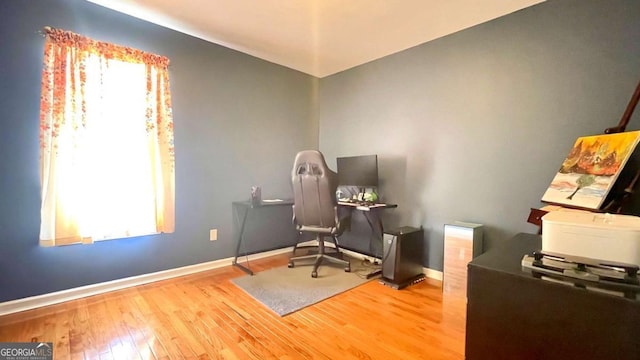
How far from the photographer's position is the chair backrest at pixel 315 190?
288cm

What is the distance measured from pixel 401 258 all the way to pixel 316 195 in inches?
40.8

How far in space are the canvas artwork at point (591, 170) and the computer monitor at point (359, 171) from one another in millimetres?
1590

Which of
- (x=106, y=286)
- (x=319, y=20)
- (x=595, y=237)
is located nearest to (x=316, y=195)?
(x=319, y=20)

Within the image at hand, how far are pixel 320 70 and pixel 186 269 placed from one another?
300cm

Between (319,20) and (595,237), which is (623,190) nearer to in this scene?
(595,237)

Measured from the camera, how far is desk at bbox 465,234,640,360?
2.92 feet

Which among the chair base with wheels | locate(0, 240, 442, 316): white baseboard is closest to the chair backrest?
the chair base with wheels

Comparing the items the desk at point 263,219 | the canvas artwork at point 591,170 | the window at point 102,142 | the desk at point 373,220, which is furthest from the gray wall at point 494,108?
the window at point 102,142

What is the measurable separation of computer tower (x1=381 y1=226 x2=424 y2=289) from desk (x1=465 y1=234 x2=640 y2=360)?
4.75ft

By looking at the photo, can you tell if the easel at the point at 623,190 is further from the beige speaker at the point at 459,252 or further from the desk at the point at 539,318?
the desk at the point at 539,318

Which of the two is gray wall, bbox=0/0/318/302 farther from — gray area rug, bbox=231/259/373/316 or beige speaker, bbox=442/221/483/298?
beige speaker, bbox=442/221/483/298

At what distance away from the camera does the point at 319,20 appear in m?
2.61

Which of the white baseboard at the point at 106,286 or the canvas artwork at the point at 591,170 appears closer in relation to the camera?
the canvas artwork at the point at 591,170

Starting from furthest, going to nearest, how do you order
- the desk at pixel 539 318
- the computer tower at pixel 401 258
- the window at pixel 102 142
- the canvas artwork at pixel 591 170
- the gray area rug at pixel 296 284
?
the computer tower at pixel 401 258, the gray area rug at pixel 296 284, the window at pixel 102 142, the canvas artwork at pixel 591 170, the desk at pixel 539 318
